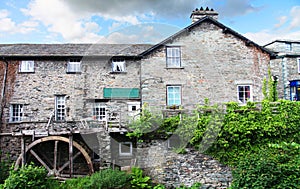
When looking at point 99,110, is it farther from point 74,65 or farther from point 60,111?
point 74,65

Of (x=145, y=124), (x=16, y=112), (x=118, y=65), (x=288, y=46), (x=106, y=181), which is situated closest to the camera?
(x=106, y=181)

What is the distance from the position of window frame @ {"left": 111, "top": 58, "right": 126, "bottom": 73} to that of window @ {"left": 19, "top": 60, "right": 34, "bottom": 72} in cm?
474

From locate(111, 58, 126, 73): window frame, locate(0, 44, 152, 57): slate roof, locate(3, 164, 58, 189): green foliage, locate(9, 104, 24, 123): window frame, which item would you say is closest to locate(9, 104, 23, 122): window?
locate(9, 104, 24, 123): window frame

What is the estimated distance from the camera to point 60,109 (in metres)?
16.5

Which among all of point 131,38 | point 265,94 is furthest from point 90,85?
point 265,94

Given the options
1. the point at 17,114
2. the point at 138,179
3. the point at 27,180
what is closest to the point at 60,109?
the point at 17,114

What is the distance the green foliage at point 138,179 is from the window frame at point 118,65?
22.2 feet

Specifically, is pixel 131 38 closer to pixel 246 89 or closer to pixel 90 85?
pixel 90 85

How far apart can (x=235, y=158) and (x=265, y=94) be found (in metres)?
5.56

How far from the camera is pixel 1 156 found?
1504cm

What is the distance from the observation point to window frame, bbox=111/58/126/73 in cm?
1659

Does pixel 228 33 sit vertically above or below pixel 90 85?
above

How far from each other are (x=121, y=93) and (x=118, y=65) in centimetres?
169

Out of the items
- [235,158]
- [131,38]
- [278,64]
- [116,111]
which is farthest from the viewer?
[278,64]
